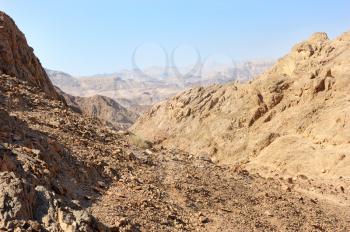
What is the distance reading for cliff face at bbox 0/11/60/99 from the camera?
1570 cm

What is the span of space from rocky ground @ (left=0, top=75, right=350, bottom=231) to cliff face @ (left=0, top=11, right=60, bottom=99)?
1.54m

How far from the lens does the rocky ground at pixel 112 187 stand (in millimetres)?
6584

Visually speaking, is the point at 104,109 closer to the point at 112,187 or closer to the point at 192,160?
the point at 192,160

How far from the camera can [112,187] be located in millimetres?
10094

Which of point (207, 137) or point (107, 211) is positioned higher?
point (107, 211)

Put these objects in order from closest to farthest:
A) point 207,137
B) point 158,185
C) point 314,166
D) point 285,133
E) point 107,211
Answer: point 107,211
point 158,185
point 314,166
point 285,133
point 207,137

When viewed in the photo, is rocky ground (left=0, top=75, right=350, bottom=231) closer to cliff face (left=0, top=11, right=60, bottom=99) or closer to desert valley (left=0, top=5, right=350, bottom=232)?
desert valley (left=0, top=5, right=350, bottom=232)

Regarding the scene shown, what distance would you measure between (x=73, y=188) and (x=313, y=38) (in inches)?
915

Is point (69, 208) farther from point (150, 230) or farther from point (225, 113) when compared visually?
point (225, 113)

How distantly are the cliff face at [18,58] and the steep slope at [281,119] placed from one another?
10.0 metres

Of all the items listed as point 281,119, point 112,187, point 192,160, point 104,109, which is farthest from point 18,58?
point 104,109

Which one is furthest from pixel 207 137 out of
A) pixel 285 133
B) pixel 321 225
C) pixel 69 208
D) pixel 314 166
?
pixel 69 208

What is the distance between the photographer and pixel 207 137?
89.4 ft

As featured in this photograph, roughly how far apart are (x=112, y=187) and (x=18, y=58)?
27.9 ft
